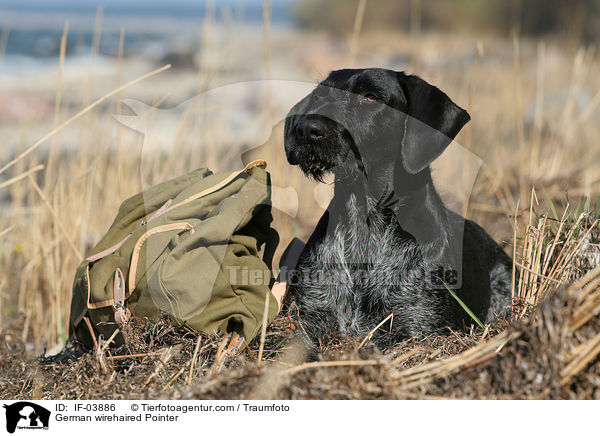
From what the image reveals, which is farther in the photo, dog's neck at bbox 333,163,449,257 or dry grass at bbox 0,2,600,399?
dog's neck at bbox 333,163,449,257

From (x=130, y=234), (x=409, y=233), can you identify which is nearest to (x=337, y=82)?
(x=409, y=233)

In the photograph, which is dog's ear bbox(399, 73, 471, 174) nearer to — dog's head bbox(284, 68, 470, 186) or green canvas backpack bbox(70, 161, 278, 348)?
dog's head bbox(284, 68, 470, 186)

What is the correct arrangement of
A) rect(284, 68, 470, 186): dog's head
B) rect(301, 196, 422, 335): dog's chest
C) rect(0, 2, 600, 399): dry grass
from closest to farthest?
rect(0, 2, 600, 399): dry grass → rect(284, 68, 470, 186): dog's head → rect(301, 196, 422, 335): dog's chest

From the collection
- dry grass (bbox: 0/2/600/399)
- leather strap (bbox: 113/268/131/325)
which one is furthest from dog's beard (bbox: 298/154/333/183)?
leather strap (bbox: 113/268/131/325)

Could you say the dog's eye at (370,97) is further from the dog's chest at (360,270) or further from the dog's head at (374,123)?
the dog's chest at (360,270)

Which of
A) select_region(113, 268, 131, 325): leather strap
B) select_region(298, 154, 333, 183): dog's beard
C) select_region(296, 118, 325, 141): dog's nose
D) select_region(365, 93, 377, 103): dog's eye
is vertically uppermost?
select_region(365, 93, 377, 103): dog's eye

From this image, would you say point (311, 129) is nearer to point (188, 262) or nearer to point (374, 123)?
point (374, 123)

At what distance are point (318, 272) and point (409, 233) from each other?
0.51 m

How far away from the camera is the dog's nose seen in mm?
2625

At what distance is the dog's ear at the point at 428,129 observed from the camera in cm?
276
